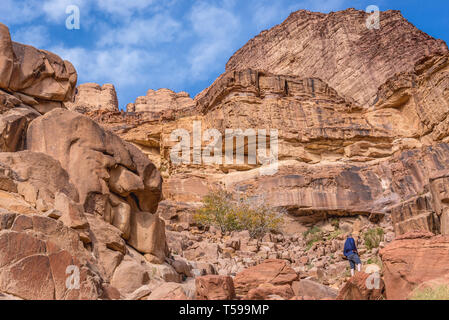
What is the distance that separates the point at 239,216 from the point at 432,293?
726 inches

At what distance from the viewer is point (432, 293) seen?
4.92 m

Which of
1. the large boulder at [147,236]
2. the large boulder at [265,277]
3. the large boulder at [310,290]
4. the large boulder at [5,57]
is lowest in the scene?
the large boulder at [310,290]

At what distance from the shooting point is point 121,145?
9969 millimetres

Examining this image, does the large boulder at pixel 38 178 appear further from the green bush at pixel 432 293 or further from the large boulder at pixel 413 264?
the green bush at pixel 432 293

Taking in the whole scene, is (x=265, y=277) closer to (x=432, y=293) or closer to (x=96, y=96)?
(x=432, y=293)

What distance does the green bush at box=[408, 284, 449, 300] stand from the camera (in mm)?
4746

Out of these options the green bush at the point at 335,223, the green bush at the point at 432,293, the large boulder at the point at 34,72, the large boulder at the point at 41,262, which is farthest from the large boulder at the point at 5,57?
the green bush at the point at 335,223

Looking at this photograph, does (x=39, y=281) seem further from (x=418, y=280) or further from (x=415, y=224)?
(x=415, y=224)

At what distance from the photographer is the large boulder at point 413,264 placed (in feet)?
19.6

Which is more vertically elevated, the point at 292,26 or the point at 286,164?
the point at 292,26

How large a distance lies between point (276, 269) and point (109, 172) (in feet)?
13.7

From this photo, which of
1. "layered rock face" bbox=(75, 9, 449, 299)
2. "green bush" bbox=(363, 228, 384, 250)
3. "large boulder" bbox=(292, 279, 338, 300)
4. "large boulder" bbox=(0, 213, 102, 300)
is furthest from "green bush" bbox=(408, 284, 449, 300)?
"green bush" bbox=(363, 228, 384, 250)

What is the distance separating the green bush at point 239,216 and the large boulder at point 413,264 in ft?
51.9

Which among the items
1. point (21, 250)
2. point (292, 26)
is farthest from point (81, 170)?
point (292, 26)
